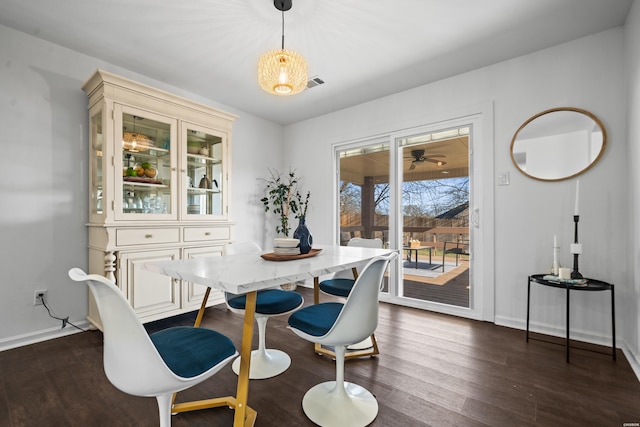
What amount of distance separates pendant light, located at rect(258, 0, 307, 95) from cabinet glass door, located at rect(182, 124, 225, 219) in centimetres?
138

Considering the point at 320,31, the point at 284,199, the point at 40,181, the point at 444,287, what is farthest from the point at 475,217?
the point at 40,181

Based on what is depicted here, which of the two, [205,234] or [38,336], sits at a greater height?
[205,234]

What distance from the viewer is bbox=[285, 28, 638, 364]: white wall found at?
7.56 feet

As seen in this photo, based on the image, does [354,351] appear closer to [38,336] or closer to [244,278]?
[244,278]

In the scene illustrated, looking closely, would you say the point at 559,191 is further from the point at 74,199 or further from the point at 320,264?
the point at 74,199

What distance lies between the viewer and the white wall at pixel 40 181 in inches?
91.0

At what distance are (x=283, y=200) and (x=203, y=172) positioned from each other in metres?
1.35

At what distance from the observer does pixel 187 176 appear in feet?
9.98

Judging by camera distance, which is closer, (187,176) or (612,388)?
(612,388)

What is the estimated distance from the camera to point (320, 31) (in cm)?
236

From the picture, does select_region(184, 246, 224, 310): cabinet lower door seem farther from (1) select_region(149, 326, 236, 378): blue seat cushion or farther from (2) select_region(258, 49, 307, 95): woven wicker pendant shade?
(2) select_region(258, 49, 307, 95): woven wicker pendant shade

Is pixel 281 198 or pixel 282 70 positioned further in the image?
pixel 281 198

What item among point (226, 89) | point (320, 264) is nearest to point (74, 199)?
point (226, 89)

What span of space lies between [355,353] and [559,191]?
7.13 feet
